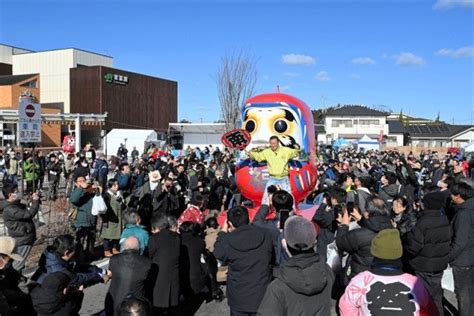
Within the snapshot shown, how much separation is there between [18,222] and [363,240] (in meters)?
4.89

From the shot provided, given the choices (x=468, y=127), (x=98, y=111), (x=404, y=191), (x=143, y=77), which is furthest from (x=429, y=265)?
(x=468, y=127)

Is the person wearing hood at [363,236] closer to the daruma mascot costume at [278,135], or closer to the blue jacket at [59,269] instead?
the blue jacket at [59,269]

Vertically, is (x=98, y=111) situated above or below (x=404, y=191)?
above

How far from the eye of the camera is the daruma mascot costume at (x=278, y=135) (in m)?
8.99

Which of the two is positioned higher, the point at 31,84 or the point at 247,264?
the point at 31,84

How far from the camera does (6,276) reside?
4391 millimetres

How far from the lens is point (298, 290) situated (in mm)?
3045

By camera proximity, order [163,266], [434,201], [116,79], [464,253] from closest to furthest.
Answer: [163,266], [464,253], [434,201], [116,79]

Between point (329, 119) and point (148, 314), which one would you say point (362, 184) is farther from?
point (329, 119)

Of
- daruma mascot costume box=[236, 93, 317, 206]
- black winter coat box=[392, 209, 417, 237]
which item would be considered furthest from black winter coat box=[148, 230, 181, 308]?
daruma mascot costume box=[236, 93, 317, 206]

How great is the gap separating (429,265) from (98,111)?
164ft

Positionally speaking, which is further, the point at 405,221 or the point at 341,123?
the point at 341,123

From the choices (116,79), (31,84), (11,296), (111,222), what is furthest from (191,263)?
(116,79)

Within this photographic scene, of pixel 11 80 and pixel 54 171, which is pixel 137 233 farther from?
pixel 11 80
